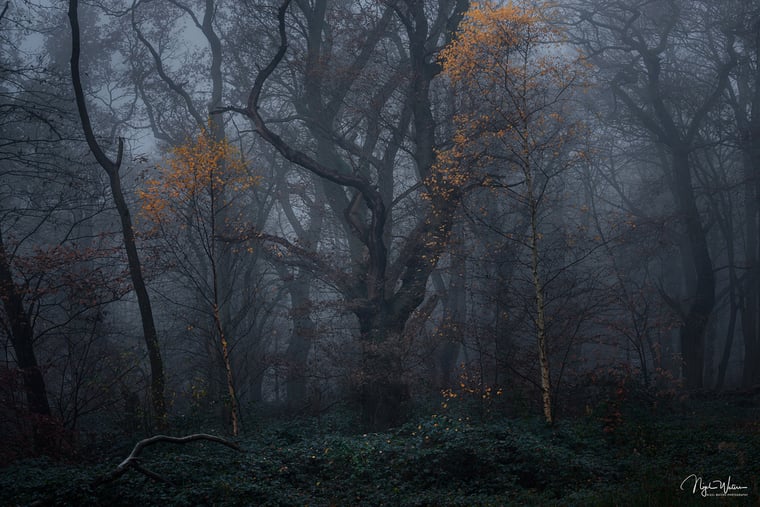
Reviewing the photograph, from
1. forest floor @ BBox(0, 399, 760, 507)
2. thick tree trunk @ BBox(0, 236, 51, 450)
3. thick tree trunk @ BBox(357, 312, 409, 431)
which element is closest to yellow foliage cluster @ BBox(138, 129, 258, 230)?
thick tree trunk @ BBox(0, 236, 51, 450)

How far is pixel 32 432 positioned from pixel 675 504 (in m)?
10.7

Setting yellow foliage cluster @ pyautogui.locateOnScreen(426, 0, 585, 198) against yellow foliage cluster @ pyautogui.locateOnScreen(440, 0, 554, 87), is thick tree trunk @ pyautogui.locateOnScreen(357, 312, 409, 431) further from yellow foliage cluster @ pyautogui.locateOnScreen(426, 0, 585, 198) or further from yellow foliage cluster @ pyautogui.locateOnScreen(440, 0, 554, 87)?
yellow foliage cluster @ pyautogui.locateOnScreen(440, 0, 554, 87)

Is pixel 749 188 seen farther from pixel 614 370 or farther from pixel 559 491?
pixel 559 491

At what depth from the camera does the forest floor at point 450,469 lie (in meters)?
8.06

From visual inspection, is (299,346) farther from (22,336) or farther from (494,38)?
(494,38)

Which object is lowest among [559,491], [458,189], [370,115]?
[559,491]

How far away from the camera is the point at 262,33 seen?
19734 mm

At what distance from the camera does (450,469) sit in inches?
383

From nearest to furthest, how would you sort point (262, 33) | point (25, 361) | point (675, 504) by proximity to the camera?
1. point (675, 504)
2. point (25, 361)
3. point (262, 33)

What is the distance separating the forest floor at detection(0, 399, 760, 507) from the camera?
8.06 meters

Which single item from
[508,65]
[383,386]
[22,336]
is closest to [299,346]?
[383,386]

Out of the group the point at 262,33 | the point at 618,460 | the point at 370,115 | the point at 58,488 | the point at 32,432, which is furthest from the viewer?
the point at 262,33

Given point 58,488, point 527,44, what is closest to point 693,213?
point 527,44

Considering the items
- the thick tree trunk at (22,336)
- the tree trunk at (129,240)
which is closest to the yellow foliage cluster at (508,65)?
the tree trunk at (129,240)
